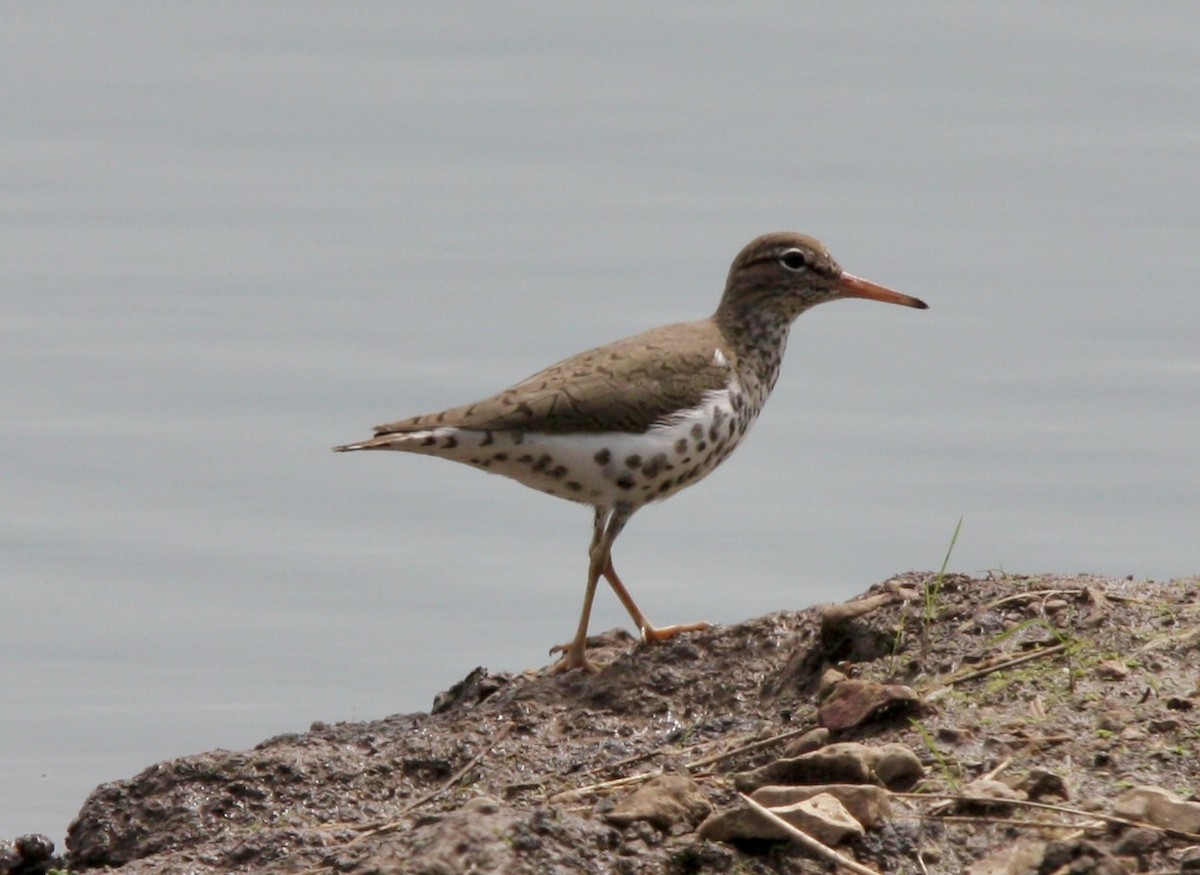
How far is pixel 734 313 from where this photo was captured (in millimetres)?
9227

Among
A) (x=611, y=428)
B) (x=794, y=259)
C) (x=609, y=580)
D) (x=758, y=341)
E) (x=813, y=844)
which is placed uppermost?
(x=794, y=259)

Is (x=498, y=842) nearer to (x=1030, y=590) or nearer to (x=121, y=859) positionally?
(x=121, y=859)

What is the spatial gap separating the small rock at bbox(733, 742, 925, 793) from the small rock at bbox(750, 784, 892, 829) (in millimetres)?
86

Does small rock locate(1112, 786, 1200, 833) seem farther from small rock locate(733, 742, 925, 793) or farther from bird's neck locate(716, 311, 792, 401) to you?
bird's neck locate(716, 311, 792, 401)

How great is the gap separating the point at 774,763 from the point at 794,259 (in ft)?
14.5

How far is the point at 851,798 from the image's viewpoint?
16.1 ft

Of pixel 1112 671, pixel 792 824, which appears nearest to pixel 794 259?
pixel 1112 671

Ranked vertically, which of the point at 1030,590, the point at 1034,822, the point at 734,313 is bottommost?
the point at 1034,822

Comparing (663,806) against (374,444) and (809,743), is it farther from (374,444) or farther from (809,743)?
(374,444)

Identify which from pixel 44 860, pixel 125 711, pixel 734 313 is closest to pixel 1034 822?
pixel 44 860

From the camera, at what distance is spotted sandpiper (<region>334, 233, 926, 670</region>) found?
8.00 metres

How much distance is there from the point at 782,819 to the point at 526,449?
3.40 metres

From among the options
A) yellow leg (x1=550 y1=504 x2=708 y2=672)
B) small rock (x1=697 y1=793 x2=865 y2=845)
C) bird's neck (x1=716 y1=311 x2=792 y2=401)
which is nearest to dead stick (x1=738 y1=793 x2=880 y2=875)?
small rock (x1=697 y1=793 x2=865 y2=845)

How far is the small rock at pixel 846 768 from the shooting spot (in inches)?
201
